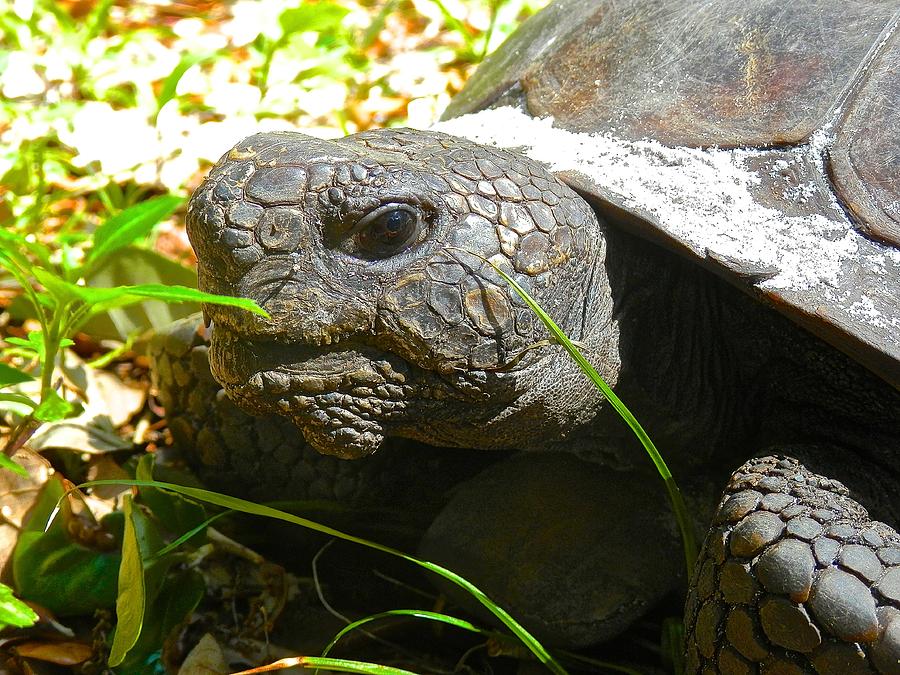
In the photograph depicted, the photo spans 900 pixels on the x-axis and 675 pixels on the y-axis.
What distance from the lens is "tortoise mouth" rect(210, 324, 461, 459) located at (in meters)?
1.60

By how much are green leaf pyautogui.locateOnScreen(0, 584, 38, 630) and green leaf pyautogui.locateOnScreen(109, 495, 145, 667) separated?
197mm

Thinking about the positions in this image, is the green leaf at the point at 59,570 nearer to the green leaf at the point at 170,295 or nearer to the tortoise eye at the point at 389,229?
the green leaf at the point at 170,295

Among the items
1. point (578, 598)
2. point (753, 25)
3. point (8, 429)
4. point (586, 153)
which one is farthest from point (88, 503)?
point (753, 25)

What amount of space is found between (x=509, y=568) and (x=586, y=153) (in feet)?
2.94

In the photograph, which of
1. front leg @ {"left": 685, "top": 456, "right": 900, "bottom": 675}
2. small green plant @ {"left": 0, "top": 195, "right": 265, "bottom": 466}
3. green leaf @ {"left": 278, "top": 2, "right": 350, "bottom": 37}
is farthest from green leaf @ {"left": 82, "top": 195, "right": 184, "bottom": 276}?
green leaf @ {"left": 278, "top": 2, "right": 350, "bottom": 37}

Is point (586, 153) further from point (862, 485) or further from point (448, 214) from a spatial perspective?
point (862, 485)

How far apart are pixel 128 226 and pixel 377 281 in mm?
830

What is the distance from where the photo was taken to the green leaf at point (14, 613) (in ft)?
4.86

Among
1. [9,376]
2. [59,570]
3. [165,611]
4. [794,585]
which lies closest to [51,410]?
[9,376]

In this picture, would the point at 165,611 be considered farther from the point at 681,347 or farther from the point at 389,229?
the point at 681,347

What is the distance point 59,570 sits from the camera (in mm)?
1967

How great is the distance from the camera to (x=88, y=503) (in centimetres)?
223

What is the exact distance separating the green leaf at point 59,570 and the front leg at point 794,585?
1.20 m

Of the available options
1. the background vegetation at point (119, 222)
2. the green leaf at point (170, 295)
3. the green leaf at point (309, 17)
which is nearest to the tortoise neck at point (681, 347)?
the green leaf at point (170, 295)
